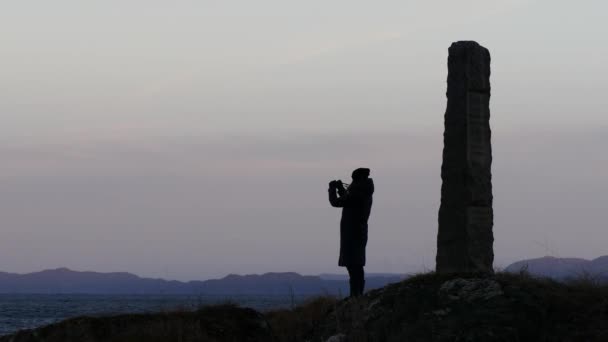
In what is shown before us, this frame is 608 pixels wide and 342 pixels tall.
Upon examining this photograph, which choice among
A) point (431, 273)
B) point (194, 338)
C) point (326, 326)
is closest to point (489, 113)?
point (431, 273)

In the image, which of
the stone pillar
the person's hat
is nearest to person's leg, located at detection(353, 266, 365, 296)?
the person's hat

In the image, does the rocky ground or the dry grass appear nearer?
the rocky ground

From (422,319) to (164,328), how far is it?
12.6 ft

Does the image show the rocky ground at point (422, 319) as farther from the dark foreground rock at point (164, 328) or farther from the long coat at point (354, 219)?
the long coat at point (354, 219)

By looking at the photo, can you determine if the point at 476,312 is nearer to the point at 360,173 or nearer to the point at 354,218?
the point at 354,218

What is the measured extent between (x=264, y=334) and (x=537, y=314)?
4571 mm

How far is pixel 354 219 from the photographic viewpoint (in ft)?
44.5

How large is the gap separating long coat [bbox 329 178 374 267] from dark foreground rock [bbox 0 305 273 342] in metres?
1.90

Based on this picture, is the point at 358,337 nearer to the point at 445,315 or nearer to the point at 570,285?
the point at 445,315

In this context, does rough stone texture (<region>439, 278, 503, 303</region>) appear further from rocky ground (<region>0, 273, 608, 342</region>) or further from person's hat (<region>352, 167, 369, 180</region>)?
person's hat (<region>352, 167, 369, 180</region>)

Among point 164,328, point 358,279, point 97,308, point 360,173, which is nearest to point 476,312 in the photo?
point 358,279

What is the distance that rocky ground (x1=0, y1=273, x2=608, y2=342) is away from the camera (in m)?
11.1

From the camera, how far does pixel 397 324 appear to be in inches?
477

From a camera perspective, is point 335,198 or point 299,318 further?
point 299,318
